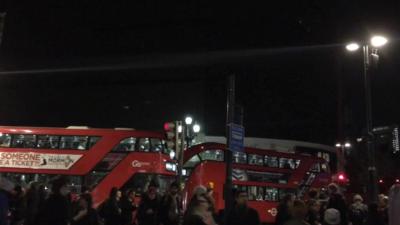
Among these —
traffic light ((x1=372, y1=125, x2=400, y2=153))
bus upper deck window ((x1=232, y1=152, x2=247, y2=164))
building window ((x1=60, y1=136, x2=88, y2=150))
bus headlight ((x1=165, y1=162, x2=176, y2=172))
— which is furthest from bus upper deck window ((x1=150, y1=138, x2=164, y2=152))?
traffic light ((x1=372, y1=125, x2=400, y2=153))

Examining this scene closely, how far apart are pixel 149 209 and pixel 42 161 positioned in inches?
489

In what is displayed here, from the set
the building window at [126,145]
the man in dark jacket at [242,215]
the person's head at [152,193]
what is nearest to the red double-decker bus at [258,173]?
the building window at [126,145]

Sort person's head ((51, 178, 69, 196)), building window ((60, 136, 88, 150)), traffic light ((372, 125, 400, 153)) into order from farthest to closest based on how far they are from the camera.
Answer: traffic light ((372, 125, 400, 153)), building window ((60, 136, 88, 150)), person's head ((51, 178, 69, 196))

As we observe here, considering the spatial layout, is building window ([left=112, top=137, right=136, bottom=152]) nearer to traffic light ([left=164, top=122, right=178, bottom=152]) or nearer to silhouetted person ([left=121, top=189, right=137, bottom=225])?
traffic light ([left=164, top=122, right=178, bottom=152])

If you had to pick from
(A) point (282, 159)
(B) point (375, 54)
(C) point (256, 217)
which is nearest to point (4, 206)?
(C) point (256, 217)

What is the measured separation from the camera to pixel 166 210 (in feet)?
36.8

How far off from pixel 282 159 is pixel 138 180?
755cm

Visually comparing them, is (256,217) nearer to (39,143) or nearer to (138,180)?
(138,180)

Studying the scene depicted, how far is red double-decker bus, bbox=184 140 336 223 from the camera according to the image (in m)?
22.5

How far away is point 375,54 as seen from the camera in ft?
50.0

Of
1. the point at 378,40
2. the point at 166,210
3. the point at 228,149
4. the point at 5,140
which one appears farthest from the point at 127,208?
the point at 5,140

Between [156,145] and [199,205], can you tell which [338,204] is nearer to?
[199,205]

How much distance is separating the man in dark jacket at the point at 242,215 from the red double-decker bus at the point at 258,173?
504 inches

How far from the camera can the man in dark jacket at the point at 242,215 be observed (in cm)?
810
